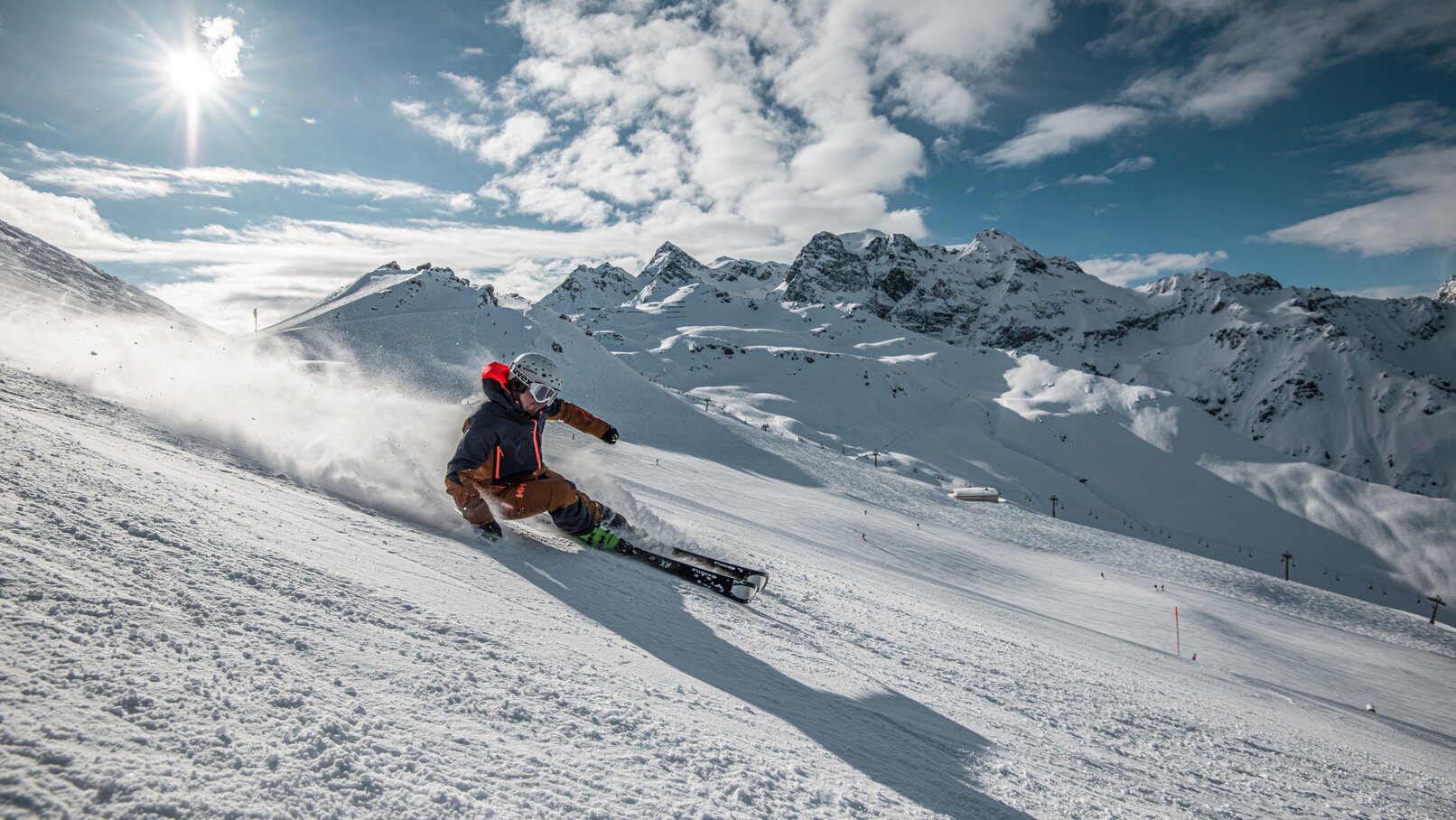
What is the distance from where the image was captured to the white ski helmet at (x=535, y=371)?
6.27 m

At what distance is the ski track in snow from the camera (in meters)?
2.04

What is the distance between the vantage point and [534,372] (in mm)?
6293

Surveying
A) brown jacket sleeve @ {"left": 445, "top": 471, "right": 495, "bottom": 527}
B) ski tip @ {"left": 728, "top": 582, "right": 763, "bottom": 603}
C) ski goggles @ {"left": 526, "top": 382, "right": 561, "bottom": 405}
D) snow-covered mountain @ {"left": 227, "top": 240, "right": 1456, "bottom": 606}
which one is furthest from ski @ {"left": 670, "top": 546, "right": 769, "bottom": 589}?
snow-covered mountain @ {"left": 227, "top": 240, "right": 1456, "bottom": 606}

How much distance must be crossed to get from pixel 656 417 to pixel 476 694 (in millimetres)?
39569

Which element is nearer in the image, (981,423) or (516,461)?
(516,461)

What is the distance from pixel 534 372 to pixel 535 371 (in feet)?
0.05

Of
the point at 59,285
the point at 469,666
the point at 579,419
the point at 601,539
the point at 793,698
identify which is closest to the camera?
the point at 469,666

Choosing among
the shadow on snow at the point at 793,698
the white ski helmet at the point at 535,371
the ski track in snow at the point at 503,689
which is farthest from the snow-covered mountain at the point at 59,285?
the shadow on snow at the point at 793,698

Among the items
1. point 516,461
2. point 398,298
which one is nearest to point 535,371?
point 516,461

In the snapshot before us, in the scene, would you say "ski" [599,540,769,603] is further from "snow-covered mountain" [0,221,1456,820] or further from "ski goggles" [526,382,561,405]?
"ski goggles" [526,382,561,405]

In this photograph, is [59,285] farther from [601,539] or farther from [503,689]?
[503,689]

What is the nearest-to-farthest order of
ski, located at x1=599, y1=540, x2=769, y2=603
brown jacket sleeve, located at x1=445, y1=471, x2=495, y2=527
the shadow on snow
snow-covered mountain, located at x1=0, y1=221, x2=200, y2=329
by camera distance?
the shadow on snow → brown jacket sleeve, located at x1=445, y1=471, x2=495, y2=527 → ski, located at x1=599, y1=540, x2=769, y2=603 → snow-covered mountain, located at x1=0, y1=221, x2=200, y2=329

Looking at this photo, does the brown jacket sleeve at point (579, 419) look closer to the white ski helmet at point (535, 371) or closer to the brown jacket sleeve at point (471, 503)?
the white ski helmet at point (535, 371)

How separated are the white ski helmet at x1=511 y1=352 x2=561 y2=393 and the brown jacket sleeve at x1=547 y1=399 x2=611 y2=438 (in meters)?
0.85
